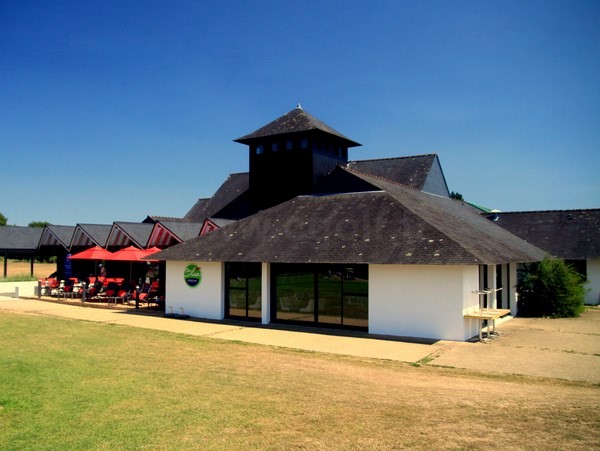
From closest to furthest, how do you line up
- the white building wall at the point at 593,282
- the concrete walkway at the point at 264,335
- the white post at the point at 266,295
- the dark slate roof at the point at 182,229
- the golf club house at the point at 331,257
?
the concrete walkway at the point at 264,335
the golf club house at the point at 331,257
the white post at the point at 266,295
the dark slate roof at the point at 182,229
the white building wall at the point at 593,282

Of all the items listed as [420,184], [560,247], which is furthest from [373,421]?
[560,247]

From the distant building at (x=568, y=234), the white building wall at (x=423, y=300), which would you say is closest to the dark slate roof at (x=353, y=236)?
the white building wall at (x=423, y=300)

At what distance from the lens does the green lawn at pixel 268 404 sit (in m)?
6.72

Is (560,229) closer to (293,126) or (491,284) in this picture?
(491,284)

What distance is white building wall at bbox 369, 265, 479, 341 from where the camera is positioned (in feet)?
49.9

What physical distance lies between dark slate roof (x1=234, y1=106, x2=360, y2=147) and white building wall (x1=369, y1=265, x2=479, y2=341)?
11103mm

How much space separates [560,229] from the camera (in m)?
30.7

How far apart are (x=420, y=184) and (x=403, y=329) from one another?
535 inches

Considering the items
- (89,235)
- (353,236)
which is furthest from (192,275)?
(89,235)

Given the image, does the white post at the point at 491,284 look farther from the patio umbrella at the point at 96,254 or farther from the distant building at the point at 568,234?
the patio umbrella at the point at 96,254

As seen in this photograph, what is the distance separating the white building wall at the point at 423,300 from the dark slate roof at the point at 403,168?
1259cm

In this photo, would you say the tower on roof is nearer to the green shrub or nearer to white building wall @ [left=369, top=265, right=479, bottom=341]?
white building wall @ [left=369, top=265, right=479, bottom=341]

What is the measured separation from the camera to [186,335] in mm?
16203

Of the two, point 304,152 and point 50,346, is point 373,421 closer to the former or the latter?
point 50,346
